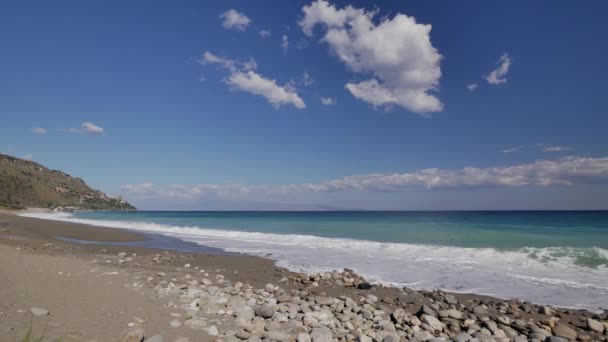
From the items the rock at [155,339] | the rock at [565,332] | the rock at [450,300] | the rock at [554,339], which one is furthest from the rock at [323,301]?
the rock at [565,332]

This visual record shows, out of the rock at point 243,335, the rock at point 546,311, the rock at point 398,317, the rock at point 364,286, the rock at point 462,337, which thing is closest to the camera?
the rock at point 243,335

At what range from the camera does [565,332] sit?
5.89m

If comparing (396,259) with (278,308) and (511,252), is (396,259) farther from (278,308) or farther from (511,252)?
(278,308)

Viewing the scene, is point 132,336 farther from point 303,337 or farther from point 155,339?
point 303,337

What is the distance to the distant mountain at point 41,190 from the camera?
66188mm

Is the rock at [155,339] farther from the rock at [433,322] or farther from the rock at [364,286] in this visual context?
the rock at [364,286]

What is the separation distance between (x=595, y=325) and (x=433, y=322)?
3394 millimetres

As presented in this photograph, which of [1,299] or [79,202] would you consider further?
[79,202]

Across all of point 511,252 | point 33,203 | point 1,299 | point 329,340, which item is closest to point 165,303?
point 1,299

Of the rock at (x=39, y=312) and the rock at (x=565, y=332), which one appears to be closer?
the rock at (x=39, y=312)

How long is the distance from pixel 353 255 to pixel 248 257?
5070mm

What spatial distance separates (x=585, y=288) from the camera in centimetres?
929

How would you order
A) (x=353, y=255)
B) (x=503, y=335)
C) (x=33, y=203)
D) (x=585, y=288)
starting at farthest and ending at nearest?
(x=33, y=203)
(x=353, y=255)
(x=585, y=288)
(x=503, y=335)

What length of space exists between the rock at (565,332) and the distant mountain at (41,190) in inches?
2887
